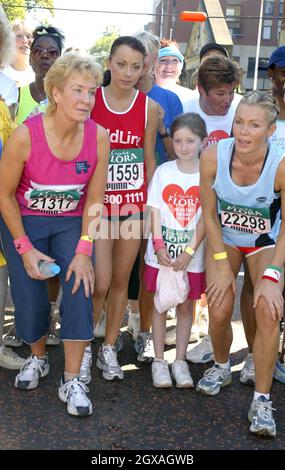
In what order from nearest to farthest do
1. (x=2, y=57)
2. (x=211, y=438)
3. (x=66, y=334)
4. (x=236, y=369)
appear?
1. (x=211, y=438)
2. (x=66, y=334)
3. (x=2, y=57)
4. (x=236, y=369)

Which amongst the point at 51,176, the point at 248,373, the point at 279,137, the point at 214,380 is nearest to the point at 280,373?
the point at 248,373

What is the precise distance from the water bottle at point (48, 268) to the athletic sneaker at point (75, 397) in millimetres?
652

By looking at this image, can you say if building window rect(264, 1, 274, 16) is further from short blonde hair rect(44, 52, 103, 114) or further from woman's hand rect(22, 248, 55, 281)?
woman's hand rect(22, 248, 55, 281)

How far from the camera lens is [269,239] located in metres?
3.54

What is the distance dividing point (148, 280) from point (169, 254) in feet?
0.80

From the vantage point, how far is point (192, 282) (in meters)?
3.94

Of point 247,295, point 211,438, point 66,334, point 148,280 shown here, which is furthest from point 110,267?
point 211,438

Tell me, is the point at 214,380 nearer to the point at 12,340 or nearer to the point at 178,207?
the point at 178,207

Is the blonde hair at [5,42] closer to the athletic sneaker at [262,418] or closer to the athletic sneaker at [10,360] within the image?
the athletic sneaker at [10,360]

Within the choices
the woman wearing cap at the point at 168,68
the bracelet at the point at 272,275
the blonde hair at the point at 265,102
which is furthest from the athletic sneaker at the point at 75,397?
the woman wearing cap at the point at 168,68

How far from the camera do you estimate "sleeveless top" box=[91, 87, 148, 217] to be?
12.7ft

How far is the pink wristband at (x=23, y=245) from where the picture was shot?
346cm

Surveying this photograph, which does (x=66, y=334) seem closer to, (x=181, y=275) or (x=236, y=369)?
(x=181, y=275)

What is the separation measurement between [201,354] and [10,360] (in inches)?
52.7
